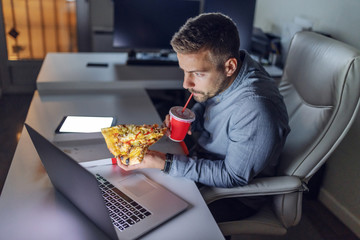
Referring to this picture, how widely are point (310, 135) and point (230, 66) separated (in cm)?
41

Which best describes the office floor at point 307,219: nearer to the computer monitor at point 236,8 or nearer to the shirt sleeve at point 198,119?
the shirt sleeve at point 198,119

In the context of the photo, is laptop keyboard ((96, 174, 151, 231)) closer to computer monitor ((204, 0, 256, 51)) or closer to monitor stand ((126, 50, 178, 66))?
monitor stand ((126, 50, 178, 66))

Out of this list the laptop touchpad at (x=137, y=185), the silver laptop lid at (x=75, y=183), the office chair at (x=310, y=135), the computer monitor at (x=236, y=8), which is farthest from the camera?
the computer monitor at (x=236, y=8)

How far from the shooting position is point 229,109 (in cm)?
131

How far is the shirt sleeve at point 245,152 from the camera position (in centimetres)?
112

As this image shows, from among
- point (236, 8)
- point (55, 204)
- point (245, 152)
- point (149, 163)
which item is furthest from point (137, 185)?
point (236, 8)

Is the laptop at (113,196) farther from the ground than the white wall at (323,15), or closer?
closer

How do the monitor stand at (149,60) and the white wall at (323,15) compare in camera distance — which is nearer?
the white wall at (323,15)

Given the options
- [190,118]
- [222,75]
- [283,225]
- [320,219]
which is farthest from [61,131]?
[320,219]

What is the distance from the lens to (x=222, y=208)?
1319mm

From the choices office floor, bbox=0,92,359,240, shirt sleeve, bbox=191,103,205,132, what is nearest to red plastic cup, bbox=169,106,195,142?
shirt sleeve, bbox=191,103,205,132

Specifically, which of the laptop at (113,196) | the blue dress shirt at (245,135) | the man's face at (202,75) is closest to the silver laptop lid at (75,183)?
the laptop at (113,196)

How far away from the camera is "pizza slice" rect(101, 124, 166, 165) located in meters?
1.12

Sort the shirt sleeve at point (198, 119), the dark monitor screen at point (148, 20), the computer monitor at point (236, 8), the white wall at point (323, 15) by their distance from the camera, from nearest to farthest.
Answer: the shirt sleeve at point (198, 119) < the white wall at point (323, 15) < the dark monitor screen at point (148, 20) < the computer monitor at point (236, 8)
